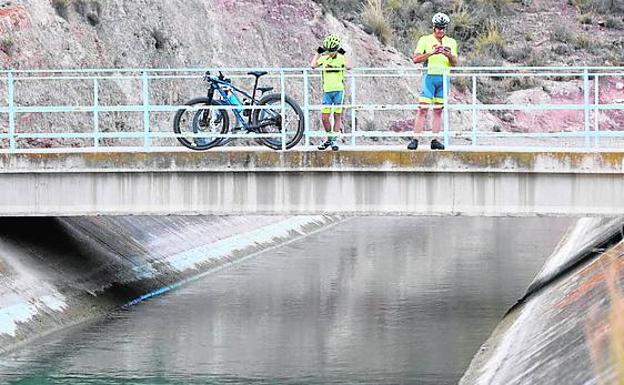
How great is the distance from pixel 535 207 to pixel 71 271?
10.5 m

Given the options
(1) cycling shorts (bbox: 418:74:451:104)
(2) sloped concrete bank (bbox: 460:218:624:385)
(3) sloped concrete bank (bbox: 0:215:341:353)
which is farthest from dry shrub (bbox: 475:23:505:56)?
(1) cycling shorts (bbox: 418:74:451:104)

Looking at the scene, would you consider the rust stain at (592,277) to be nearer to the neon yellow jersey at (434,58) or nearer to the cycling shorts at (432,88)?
the cycling shorts at (432,88)

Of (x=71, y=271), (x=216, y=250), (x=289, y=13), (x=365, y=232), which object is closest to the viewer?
(x=71, y=271)

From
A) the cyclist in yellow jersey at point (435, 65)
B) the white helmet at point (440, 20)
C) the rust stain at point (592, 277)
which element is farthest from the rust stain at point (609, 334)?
the white helmet at point (440, 20)

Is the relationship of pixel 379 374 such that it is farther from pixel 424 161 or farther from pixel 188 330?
pixel 188 330

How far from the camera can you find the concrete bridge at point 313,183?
23.4 meters

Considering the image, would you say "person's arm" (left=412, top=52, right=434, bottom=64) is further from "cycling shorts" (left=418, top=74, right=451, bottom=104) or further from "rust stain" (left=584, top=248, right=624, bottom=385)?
"rust stain" (left=584, top=248, right=624, bottom=385)

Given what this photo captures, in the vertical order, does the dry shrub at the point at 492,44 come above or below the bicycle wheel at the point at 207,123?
above

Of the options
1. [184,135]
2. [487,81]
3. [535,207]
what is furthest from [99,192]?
[487,81]

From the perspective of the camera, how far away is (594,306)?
17344 mm

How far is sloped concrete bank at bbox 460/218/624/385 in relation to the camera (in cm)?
1509

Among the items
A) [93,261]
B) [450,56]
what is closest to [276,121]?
[450,56]

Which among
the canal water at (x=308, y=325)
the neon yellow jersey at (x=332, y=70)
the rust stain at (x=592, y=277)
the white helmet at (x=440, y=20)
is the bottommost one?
the canal water at (x=308, y=325)

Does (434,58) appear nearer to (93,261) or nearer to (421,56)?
(421,56)
